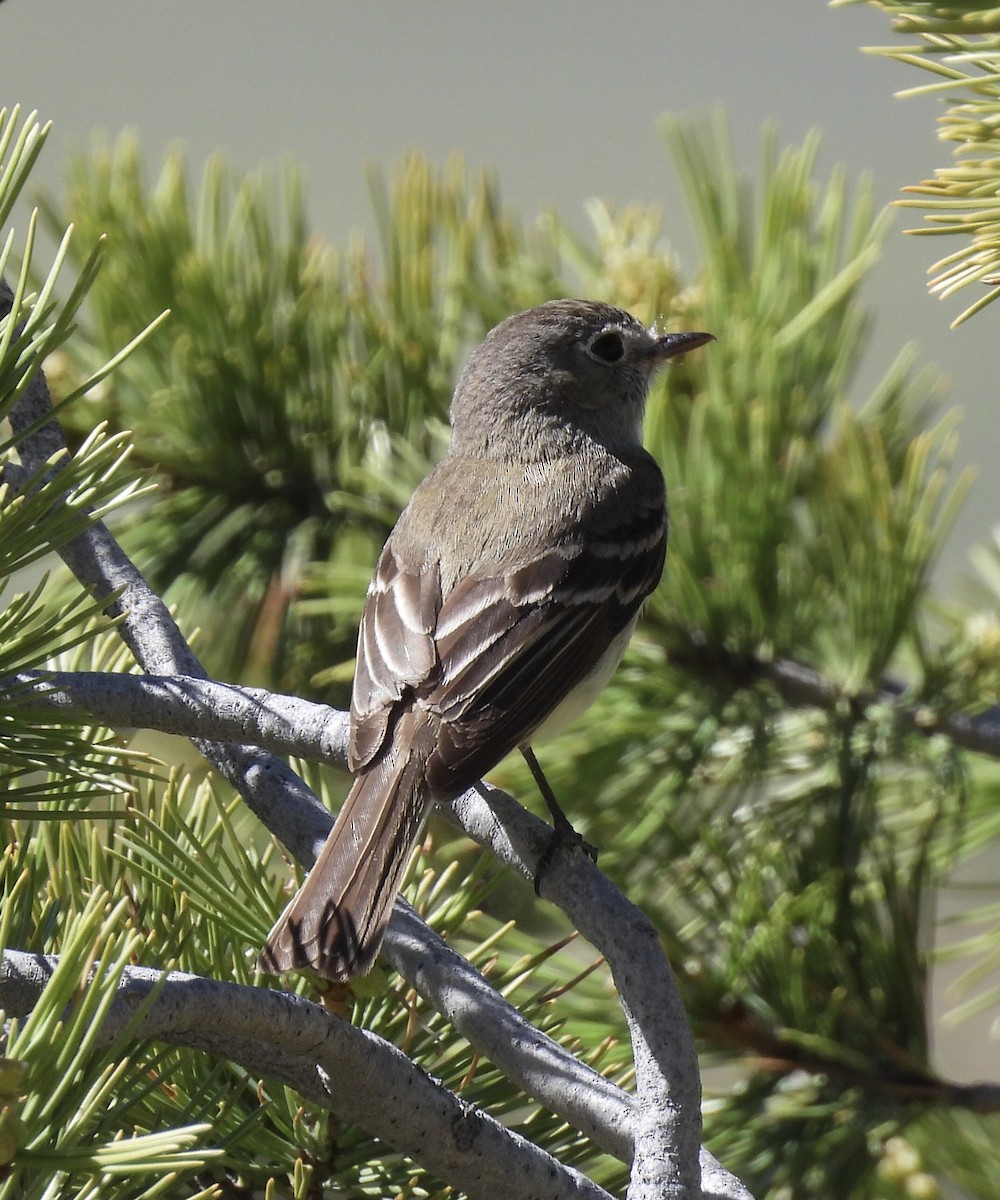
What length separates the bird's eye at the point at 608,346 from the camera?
2.64 m

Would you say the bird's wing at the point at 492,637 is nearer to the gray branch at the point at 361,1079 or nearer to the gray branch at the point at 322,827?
the gray branch at the point at 322,827

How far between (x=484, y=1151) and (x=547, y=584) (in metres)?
1.17

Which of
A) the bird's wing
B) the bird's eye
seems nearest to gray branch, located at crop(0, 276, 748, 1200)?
the bird's wing

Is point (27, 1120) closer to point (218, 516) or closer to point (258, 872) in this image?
point (258, 872)

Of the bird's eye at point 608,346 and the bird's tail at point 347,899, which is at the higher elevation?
the bird's eye at point 608,346

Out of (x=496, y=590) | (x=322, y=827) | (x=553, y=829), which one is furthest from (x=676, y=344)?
(x=322, y=827)

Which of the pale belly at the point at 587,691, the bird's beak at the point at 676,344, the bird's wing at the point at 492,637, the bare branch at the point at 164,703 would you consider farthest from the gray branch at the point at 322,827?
the bird's beak at the point at 676,344

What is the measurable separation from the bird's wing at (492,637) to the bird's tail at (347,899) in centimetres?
10

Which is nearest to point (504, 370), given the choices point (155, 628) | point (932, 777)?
point (932, 777)

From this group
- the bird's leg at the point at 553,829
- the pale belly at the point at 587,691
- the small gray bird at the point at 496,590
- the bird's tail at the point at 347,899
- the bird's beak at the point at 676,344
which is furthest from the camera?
the bird's beak at the point at 676,344

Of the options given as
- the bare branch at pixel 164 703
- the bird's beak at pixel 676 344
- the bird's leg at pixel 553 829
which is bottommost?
the bird's leg at pixel 553 829

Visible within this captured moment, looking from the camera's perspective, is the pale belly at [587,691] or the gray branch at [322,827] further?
the pale belly at [587,691]

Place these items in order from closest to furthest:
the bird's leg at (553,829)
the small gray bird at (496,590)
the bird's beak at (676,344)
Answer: the bird's leg at (553,829) < the small gray bird at (496,590) < the bird's beak at (676,344)

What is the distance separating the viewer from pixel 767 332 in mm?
2318
